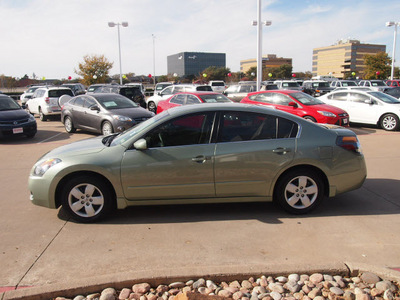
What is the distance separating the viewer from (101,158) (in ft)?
14.9

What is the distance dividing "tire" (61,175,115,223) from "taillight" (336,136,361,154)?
317 centimetres

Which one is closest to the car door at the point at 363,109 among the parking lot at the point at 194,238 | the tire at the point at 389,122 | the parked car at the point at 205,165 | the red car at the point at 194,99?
the tire at the point at 389,122

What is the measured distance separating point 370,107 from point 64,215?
12349 mm

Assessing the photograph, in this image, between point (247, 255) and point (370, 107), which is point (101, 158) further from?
point (370, 107)

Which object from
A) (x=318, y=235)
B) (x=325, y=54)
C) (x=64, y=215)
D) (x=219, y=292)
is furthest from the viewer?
(x=325, y=54)

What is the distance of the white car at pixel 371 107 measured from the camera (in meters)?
13.0

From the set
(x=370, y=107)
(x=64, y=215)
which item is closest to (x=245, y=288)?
(x=64, y=215)

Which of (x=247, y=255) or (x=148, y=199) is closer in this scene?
(x=247, y=255)

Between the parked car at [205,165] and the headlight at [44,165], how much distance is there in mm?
15

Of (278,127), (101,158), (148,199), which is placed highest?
(278,127)

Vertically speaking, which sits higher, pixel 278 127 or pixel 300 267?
pixel 278 127

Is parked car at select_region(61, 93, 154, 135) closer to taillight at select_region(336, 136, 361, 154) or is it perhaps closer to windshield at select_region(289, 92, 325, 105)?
windshield at select_region(289, 92, 325, 105)

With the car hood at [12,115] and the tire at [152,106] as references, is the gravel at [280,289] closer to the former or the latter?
the car hood at [12,115]

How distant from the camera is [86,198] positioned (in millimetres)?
4605
